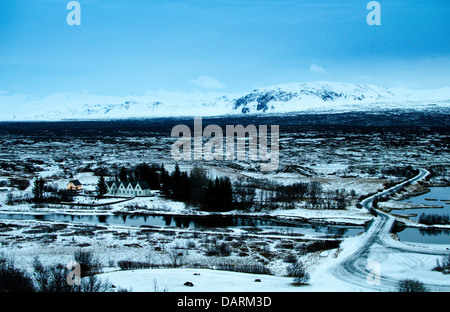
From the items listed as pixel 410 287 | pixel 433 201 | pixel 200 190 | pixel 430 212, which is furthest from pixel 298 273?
pixel 433 201

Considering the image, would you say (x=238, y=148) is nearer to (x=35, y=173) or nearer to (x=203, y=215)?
(x=35, y=173)

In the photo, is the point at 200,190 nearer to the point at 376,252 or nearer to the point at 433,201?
the point at 376,252

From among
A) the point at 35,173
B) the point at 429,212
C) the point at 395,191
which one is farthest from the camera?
the point at 35,173

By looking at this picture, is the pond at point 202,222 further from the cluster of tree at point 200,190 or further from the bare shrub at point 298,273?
the bare shrub at point 298,273

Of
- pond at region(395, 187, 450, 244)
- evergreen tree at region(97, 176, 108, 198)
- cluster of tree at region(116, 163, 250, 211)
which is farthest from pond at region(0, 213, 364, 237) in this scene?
evergreen tree at region(97, 176, 108, 198)

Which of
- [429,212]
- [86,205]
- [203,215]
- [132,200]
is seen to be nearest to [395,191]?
[429,212]
